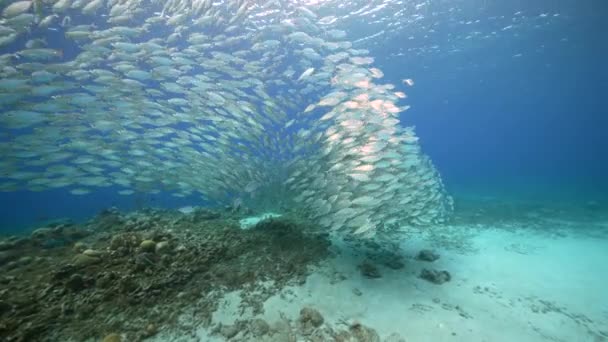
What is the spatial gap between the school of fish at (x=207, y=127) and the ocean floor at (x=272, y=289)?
1.29m

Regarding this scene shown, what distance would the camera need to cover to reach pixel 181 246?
19.2 ft

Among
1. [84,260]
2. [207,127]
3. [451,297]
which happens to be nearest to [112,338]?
[84,260]

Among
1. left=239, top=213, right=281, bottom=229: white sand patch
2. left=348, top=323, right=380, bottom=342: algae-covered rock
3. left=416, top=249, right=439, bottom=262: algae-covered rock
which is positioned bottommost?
left=239, top=213, right=281, bottom=229: white sand patch

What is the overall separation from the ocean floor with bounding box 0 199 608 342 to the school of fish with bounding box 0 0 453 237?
1288 mm

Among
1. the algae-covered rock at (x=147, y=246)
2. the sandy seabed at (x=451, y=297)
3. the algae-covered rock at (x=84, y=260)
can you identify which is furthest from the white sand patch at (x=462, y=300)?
the algae-covered rock at (x=84, y=260)

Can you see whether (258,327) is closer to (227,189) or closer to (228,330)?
(228,330)

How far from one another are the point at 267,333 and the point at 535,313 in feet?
18.7

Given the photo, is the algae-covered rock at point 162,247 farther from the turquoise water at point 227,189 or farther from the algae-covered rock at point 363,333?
the algae-covered rock at point 363,333

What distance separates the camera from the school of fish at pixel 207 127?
7551 millimetres

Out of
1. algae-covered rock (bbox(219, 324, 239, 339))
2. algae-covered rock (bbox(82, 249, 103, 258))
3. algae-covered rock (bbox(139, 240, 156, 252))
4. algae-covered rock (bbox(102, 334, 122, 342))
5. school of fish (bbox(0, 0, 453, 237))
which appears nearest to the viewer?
algae-covered rock (bbox(102, 334, 122, 342))

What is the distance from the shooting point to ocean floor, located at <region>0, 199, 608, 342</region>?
448cm

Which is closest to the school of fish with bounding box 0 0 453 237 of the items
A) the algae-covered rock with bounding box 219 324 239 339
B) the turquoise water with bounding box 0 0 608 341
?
the turquoise water with bounding box 0 0 608 341

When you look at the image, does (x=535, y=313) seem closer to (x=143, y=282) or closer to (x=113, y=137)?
(x=143, y=282)

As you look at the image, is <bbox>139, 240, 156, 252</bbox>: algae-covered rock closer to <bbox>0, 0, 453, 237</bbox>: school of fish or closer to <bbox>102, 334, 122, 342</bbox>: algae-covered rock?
<bbox>102, 334, 122, 342</bbox>: algae-covered rock
